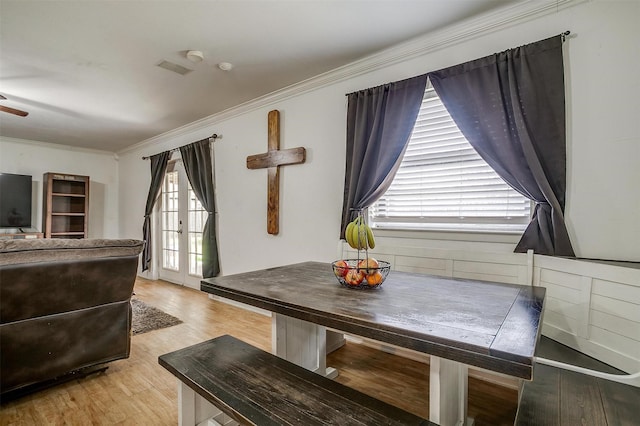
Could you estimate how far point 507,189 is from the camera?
2.05m

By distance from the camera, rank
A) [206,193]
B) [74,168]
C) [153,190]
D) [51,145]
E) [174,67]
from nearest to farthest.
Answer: [174,67] → [206,193] → [153,190] → [51,145] → [74,168]

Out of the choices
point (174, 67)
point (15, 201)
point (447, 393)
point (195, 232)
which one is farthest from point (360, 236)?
point (15, 201)

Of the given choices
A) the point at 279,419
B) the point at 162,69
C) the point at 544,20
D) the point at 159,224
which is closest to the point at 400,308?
the point at 279,419

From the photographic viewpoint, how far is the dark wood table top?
33.0 inches

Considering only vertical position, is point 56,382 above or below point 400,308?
below

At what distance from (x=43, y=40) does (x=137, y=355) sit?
2.51m

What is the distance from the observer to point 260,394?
3.87 ft

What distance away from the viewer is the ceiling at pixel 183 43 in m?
1.97

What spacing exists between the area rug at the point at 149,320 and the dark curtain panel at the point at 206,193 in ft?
2.38

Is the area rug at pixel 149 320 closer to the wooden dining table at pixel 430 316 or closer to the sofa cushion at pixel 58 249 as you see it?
the sofa cushion at pixel 58 249

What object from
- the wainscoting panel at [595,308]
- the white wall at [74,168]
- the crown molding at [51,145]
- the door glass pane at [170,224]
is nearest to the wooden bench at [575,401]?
the wainscoting panel at [595,308]

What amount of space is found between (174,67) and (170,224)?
3.07m

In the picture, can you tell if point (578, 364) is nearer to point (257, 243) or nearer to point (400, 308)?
point (400, 308)

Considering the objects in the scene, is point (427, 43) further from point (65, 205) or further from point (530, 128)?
point (65, 205)
